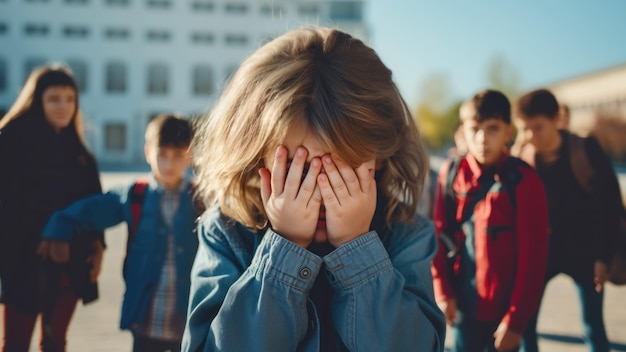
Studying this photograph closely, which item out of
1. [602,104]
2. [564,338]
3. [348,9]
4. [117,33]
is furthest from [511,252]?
[602,104]

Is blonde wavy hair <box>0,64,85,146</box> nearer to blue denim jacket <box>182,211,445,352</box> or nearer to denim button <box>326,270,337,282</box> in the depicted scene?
blue denim jacket <box>182,211,445,352</box>

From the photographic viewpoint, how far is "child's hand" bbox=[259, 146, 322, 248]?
1.32 m

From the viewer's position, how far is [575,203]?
3266 millimetres

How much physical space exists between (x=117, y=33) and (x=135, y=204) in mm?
44268

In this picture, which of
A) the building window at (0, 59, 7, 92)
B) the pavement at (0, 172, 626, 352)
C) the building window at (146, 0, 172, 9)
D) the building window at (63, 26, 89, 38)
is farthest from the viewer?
the building window at (146, 0, 172, 9)

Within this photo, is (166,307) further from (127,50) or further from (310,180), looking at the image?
(127,50)

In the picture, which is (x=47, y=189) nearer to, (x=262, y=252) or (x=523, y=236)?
(x=262, y=252)

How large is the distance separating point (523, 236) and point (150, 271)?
1787 millimetres

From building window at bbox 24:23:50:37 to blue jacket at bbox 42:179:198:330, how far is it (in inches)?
1766

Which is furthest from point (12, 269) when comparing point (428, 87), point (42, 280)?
point (428, 87)

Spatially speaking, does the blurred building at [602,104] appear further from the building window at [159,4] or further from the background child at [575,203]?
the background child at [575,203]

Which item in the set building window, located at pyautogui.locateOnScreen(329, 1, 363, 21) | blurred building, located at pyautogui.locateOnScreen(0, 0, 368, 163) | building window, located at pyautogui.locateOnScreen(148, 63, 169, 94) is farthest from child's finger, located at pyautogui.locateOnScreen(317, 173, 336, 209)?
building window, located at pyautogui.locateOnScreen(329, 1, 363, 21)

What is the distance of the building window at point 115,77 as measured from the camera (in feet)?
140

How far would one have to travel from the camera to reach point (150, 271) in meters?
2.60
